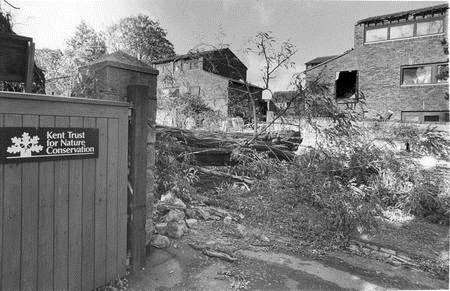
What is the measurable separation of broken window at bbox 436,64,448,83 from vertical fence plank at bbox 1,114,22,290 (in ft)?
68.3

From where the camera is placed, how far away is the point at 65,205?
290 centimetres

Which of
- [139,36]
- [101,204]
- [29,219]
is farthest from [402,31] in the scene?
[139,36]

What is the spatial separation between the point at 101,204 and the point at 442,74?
20608 millimetres

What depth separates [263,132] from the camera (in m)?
8.23

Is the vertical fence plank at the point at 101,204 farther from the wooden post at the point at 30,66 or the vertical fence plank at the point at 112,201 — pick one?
the wooden post at the point at 30,66

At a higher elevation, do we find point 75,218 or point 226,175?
point 75,218

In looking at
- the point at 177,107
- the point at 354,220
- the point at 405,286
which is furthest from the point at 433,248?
the point at 177,107

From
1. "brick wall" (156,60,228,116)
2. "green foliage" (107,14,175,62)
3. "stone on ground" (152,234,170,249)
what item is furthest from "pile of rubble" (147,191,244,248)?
"green foliage" (107,14,175,62)

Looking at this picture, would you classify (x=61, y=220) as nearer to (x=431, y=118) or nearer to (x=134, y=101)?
(x=134, y=101)

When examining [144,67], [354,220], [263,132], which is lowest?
[354,220]

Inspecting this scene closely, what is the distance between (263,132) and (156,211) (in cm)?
380

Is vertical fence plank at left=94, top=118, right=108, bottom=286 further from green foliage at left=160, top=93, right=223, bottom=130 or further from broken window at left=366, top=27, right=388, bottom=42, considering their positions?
broken window at left=366, top=27, right=388, bottom=42

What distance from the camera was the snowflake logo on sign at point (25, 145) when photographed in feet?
8.30

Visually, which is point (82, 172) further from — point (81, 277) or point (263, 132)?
point (263, 132)
